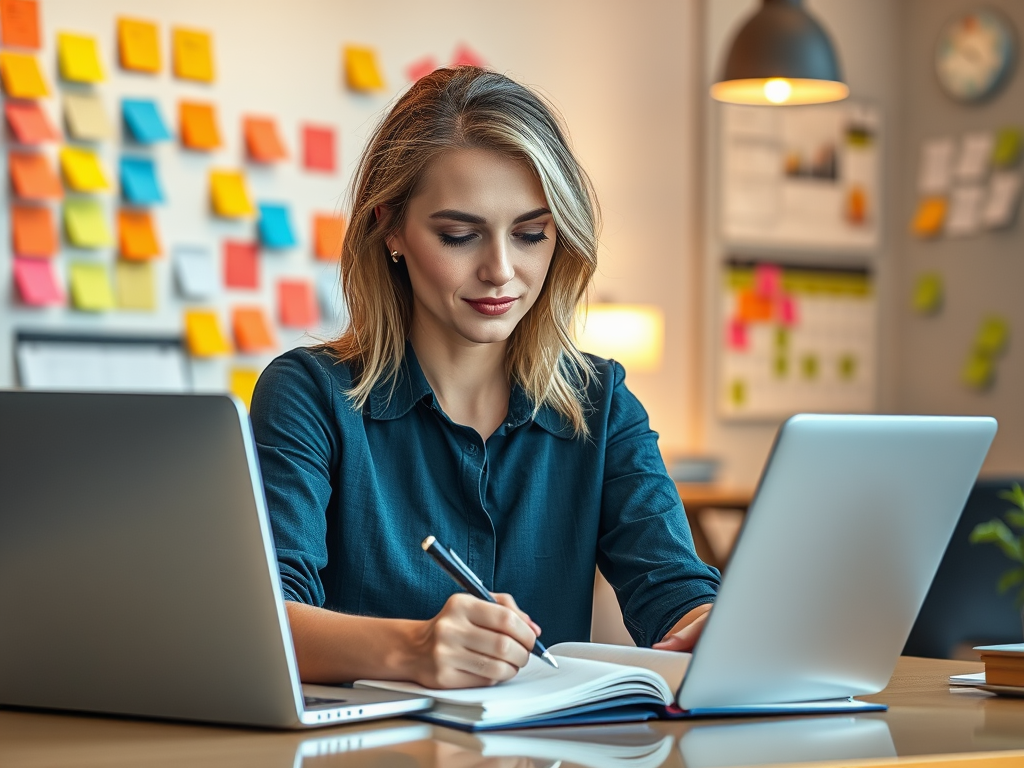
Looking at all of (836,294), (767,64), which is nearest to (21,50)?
(767,64)

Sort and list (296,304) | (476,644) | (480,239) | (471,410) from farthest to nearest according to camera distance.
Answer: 1. (296,304)
2. (471,410)
3. (480,239)
4. (476,644)

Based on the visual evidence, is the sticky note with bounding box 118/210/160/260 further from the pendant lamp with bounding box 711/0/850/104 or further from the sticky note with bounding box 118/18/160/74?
the pendant lamp with bounding box 711/0/850/104

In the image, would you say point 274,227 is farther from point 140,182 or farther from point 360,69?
point 360,69

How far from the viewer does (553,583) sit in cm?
155

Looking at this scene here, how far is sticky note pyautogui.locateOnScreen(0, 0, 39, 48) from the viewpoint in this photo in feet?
11.9

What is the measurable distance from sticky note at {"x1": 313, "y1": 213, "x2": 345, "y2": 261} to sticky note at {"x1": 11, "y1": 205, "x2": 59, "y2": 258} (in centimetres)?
79

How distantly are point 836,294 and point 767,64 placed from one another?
2007mm

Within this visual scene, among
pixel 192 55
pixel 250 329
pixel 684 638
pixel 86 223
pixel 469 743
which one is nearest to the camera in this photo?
pixel 469 743

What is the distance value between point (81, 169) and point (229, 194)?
1.42 ft

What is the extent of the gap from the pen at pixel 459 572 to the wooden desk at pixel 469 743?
12 centimetres

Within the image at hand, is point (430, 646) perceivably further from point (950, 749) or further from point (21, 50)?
point (21, 50)

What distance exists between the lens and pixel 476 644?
3.39 feet

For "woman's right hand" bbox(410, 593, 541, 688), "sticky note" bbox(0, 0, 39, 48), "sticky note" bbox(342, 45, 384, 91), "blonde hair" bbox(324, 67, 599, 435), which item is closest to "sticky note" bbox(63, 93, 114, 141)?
"sticky note" bbox(0, 0, 39, 48)

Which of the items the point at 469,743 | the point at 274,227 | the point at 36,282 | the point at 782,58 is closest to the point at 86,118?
the point at 36,282
